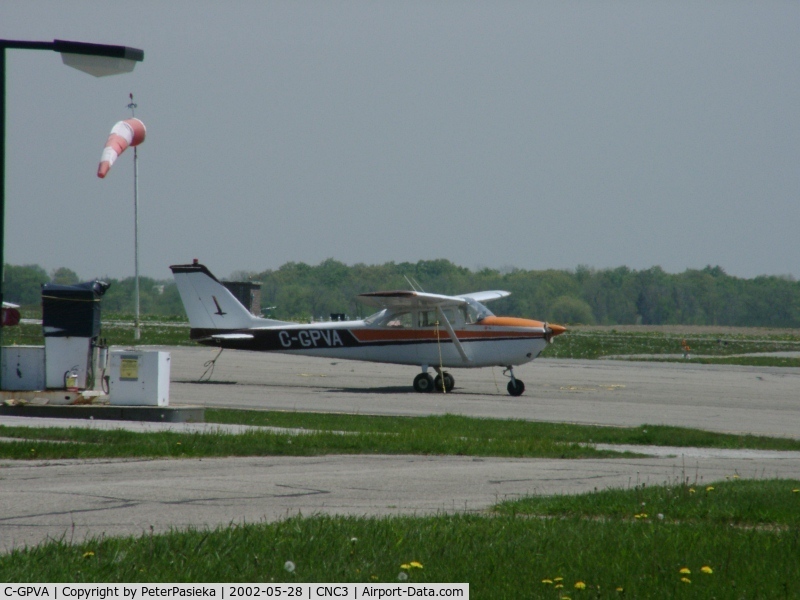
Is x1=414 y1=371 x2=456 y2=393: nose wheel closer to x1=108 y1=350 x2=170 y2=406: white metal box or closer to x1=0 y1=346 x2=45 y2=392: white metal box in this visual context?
x1=108 y1=350 x2=170 y2=406: white metal box

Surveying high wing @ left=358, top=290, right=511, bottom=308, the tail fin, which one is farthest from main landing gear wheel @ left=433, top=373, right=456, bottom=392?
the tail fin

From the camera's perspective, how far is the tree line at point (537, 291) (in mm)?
89000

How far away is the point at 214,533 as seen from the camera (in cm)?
632

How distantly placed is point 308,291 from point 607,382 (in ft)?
191

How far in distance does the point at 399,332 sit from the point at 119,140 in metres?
13.8

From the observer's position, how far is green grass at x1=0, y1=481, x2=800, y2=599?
527cm

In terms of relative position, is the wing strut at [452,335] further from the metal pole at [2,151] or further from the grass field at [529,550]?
the metal pole at [2,151]

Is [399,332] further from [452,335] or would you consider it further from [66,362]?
[66,362]

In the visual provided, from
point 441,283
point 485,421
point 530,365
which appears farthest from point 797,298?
point 485,421

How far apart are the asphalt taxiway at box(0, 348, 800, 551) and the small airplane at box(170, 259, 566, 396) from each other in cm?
221

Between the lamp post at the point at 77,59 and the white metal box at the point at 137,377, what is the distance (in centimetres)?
625

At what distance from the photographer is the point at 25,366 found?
15570 millimetres

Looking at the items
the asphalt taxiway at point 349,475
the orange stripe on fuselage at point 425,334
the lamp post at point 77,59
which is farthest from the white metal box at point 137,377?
the orange stripe on fuselage at point 425,334

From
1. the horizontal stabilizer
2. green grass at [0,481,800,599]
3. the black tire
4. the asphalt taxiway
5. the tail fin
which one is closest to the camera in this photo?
green grass at [0,481,800,599]
